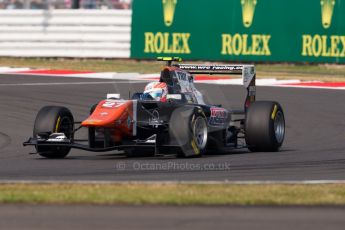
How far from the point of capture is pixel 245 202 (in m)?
8.61

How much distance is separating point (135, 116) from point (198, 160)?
0.95 metres

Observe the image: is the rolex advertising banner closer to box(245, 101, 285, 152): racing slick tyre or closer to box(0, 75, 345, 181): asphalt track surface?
box(0, 75, 345, 181): asphalt track surface

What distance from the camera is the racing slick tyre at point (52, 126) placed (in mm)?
12375

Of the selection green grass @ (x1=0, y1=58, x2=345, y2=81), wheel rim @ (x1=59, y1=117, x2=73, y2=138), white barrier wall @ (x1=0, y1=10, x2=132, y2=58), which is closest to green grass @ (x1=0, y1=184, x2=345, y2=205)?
wheel rim @ (x1=59, y1=117, x2=73, y2=138)

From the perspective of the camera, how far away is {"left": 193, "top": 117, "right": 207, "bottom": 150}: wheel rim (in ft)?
40.7

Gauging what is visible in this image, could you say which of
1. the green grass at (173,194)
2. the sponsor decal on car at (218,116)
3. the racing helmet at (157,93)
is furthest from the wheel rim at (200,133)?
the green grass at (173,194)

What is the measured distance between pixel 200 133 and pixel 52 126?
1.83m

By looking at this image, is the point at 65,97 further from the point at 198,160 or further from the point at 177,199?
the point at 177,199

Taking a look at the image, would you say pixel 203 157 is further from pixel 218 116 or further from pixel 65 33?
pixel 65 33

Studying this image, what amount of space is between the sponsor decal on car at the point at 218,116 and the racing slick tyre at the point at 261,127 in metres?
0.39

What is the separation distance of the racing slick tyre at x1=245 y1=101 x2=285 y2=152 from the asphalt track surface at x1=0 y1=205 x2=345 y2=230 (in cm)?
455

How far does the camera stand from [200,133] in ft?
41.1

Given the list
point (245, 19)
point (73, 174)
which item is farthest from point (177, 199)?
point (245, 19)

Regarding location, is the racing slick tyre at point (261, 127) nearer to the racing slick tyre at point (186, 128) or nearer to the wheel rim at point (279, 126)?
the wheel rim at point (279, 126)
